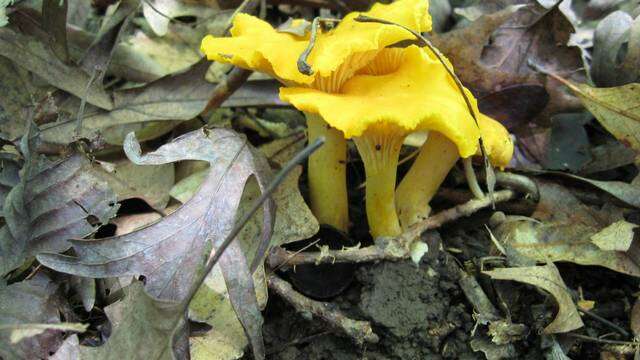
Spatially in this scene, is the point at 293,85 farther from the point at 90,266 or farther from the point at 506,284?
the point at 506,284

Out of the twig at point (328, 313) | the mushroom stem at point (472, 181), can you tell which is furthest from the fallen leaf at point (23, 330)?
the mushroom stem at point (472, 181)

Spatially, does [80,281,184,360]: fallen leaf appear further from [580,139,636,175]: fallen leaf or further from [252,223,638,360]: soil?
[580,139,636,175]: fallen leaf

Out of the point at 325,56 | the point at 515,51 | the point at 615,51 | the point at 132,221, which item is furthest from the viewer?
the point at 515,51

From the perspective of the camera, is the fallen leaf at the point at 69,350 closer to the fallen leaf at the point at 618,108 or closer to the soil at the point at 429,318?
the soil at the point at 429,318

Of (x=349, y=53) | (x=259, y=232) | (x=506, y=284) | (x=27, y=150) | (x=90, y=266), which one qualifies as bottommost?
(x=506, y=284)

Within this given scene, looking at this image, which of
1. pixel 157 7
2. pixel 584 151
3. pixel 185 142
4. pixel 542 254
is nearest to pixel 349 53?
pixel 185 142

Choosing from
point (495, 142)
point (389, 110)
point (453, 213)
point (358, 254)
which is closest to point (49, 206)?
point (358, 254)

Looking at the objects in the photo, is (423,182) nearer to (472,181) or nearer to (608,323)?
(472,181)
